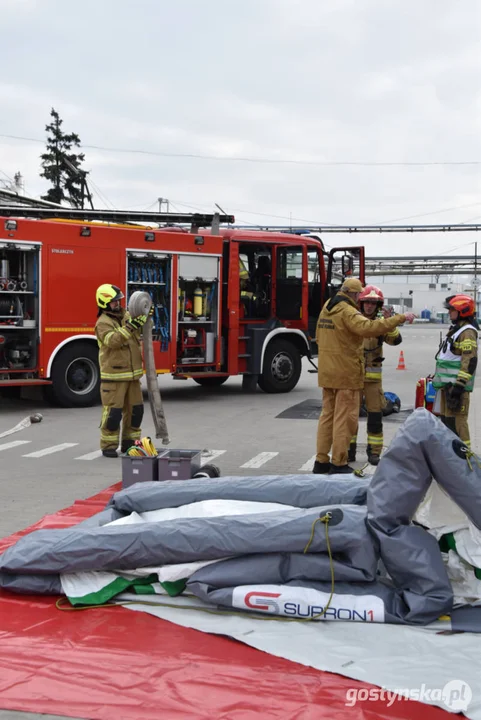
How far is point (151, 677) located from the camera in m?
3.43

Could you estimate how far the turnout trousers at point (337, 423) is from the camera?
289 inches

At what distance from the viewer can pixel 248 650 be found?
3705mm

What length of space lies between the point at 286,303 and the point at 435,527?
1039cm

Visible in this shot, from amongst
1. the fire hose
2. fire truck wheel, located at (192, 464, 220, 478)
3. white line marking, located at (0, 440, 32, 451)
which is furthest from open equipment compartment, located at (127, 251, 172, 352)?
fire truck wheel, located at (192, 464, 220, 478)

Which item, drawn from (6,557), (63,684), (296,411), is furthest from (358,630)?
(296,411)

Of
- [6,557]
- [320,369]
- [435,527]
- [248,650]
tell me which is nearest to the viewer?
[248,650]

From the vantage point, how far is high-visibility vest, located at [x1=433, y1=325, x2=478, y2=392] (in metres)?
7.64

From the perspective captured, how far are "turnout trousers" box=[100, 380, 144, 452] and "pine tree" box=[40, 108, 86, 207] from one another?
38.5 metres

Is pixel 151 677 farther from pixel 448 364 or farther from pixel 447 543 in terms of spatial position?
pixel 448 364

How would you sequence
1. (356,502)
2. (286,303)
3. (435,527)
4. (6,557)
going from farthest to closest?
(286,303), (356,502), (6,557), (435,527)

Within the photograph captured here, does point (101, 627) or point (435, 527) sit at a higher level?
point (435, 527)

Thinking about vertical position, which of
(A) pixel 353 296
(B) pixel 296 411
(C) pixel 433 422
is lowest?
(B) pixel 296 411

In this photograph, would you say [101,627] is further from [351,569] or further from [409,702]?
[409,702]

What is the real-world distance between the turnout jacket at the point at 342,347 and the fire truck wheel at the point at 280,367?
6881 millimetres
